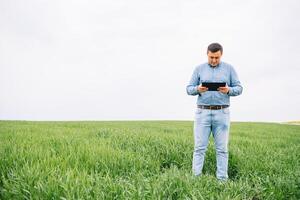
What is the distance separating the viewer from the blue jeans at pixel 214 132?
605cm

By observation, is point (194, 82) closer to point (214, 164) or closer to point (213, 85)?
point (213, 85)

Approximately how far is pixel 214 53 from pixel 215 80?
0.51 metres

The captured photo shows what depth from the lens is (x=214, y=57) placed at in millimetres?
6047

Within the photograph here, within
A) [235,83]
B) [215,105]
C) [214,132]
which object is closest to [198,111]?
[215,105]

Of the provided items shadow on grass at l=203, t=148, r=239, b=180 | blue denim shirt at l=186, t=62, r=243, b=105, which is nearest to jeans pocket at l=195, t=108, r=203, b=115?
blue denim shirt at l=186, t=62, r=243, b=105

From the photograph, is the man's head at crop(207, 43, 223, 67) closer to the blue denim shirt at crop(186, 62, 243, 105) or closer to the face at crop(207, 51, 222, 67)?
the face at crop(207, 51, 222, 67)

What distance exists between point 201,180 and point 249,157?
10.3 ft

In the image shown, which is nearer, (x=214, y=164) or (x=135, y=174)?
(x=135, y=174)

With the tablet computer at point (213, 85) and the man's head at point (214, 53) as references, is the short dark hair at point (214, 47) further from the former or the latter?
the tablet computer at point (213, 85)

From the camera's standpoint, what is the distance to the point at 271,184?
5488 millimetres

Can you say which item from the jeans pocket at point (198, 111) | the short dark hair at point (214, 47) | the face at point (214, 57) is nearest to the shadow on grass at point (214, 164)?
the jeans pocket at point (198, 111)

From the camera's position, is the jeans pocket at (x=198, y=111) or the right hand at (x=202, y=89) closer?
the right hand at (x=202, y=89)

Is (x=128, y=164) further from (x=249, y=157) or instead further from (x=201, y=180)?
(x=249, y=157)

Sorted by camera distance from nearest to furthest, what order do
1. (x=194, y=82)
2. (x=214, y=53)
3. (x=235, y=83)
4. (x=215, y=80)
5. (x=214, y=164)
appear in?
(x=214, y=53) < (x=215, y=80) < (x=235, y=83) < (x=194, y=82) < (x=214, y=164)
